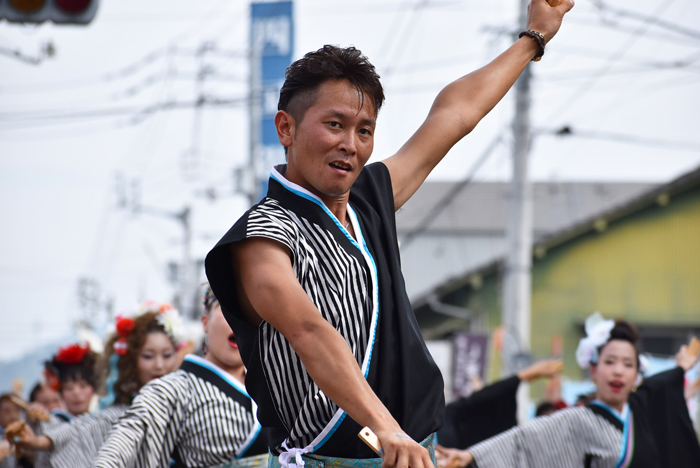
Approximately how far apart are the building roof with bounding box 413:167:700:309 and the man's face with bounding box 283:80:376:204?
1556 cm

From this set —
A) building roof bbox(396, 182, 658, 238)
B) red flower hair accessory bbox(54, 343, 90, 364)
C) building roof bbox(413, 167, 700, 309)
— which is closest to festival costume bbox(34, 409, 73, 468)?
red flower hair accessory bbox(54, 343, 90, 364)

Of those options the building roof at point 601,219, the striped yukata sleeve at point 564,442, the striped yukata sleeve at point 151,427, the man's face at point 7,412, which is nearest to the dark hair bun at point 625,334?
the striped yukata sleeve at point 564,442

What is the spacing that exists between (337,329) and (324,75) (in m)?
0.63

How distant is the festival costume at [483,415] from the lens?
5.94m

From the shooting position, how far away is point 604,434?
5023mm

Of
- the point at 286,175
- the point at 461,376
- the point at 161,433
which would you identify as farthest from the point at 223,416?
the point at 461,376

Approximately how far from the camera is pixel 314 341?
6.41 ft

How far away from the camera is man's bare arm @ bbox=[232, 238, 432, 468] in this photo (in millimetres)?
1838

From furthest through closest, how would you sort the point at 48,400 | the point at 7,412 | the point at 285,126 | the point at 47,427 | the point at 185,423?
1. the point at 48,400
2. the point at 7,412
3. the point at 47,427
4. the point at 185,423
5. the point at 285,126

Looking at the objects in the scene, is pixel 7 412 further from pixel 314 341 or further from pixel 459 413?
pixel 314 341

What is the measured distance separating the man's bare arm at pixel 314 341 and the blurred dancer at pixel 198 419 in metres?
1.87

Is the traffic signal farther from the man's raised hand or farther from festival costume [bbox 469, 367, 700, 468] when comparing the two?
the man's raised hand

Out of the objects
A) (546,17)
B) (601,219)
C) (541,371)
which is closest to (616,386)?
(541,371)

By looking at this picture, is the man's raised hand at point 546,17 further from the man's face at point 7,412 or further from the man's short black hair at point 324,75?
the man's face at point 7,412
